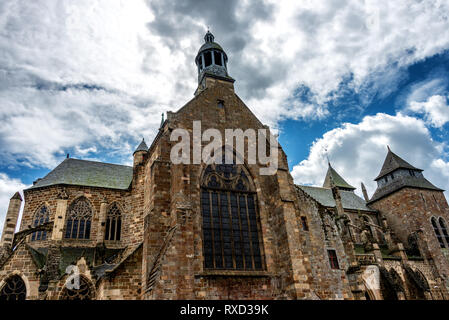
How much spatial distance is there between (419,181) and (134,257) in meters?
36.1

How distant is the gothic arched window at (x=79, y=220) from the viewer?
69.5ft

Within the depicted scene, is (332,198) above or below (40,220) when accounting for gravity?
above

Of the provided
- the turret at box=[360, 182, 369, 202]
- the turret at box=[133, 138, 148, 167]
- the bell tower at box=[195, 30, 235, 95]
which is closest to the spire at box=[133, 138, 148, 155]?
the turret at box=[133, 138, 148, 167]

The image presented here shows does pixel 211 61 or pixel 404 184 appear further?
pixel 404 184

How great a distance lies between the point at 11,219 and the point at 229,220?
14.7 metres

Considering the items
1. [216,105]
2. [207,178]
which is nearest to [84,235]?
[207,178]

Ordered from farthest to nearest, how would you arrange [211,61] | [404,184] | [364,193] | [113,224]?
[364,193], [404,184], [211,61], [113,224]

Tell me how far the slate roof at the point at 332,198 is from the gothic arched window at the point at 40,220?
2783 centimetres

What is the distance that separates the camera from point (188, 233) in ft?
45.5

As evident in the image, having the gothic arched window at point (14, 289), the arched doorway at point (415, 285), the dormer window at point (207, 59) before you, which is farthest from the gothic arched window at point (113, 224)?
the arched doorway at point (415, 285)

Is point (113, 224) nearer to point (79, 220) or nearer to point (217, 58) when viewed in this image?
point (79, 220)

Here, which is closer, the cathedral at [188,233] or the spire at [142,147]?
the cathedral at [188,233]

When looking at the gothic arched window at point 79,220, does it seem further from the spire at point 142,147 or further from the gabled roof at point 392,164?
the gabled roof at point 392,164

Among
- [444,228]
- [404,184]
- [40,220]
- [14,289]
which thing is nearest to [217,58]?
[40,220]
